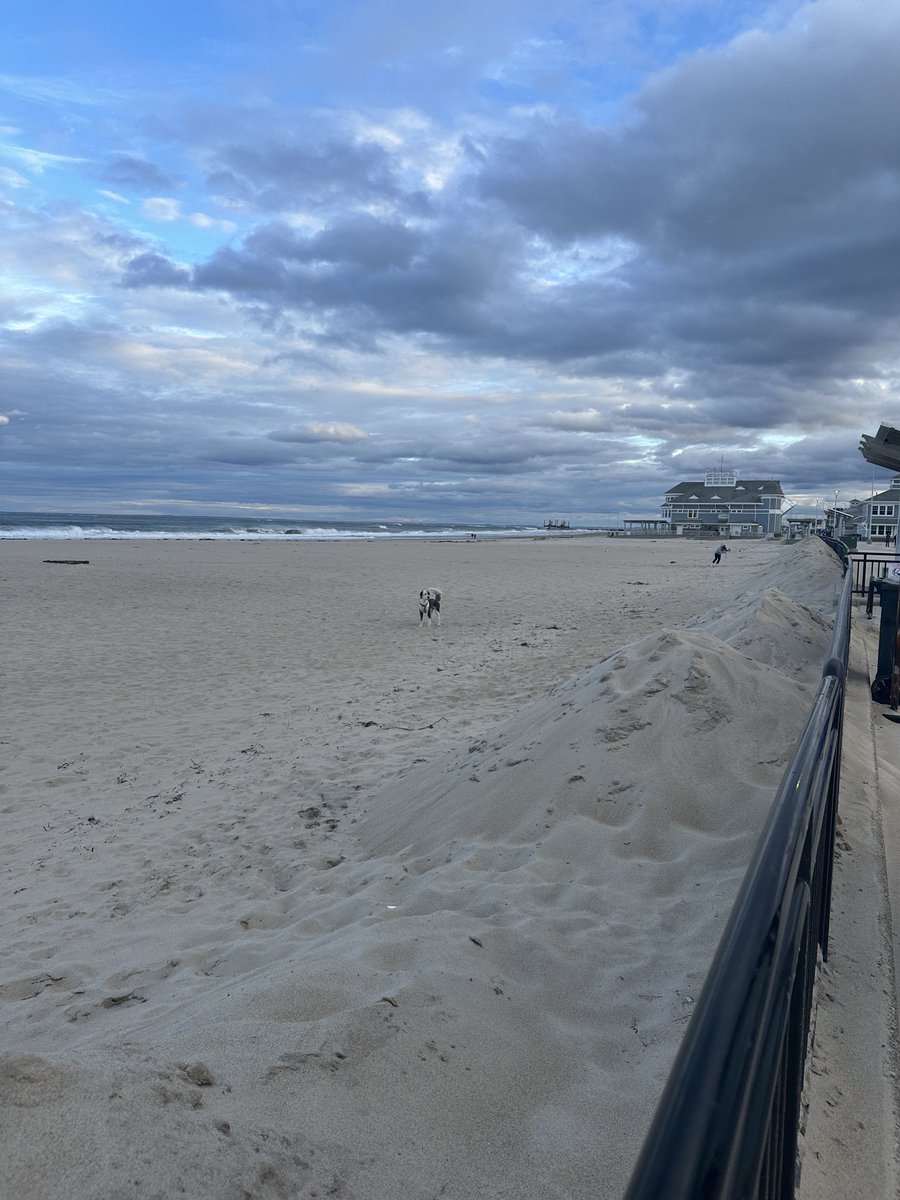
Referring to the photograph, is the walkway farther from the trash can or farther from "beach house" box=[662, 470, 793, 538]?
"beach house" box=[662, 470, 793, 538]

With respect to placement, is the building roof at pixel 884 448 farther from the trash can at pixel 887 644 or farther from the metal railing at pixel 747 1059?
the metal railing at pixel 747 1059

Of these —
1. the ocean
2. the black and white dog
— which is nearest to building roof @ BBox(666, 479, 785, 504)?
the ocean

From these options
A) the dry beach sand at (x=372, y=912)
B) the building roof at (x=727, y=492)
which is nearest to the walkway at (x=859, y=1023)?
the dry beach sand at (x=372, y=912)

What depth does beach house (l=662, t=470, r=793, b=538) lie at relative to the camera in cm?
10381

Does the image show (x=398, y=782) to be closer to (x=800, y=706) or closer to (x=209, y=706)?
(x=800, y=706)

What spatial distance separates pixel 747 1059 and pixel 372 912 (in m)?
3.27

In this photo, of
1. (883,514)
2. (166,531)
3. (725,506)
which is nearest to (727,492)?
(725,506)

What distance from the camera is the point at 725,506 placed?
4286 inches

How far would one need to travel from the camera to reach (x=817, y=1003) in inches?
107

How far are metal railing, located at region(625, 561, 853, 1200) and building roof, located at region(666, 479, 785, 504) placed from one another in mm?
113169

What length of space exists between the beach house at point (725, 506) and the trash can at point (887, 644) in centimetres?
9320

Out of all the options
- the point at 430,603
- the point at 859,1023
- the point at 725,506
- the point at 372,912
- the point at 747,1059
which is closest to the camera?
the point at 747,1059

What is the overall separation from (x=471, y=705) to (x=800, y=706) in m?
4.36

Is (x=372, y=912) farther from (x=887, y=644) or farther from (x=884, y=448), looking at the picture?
(x=884, y=448)
